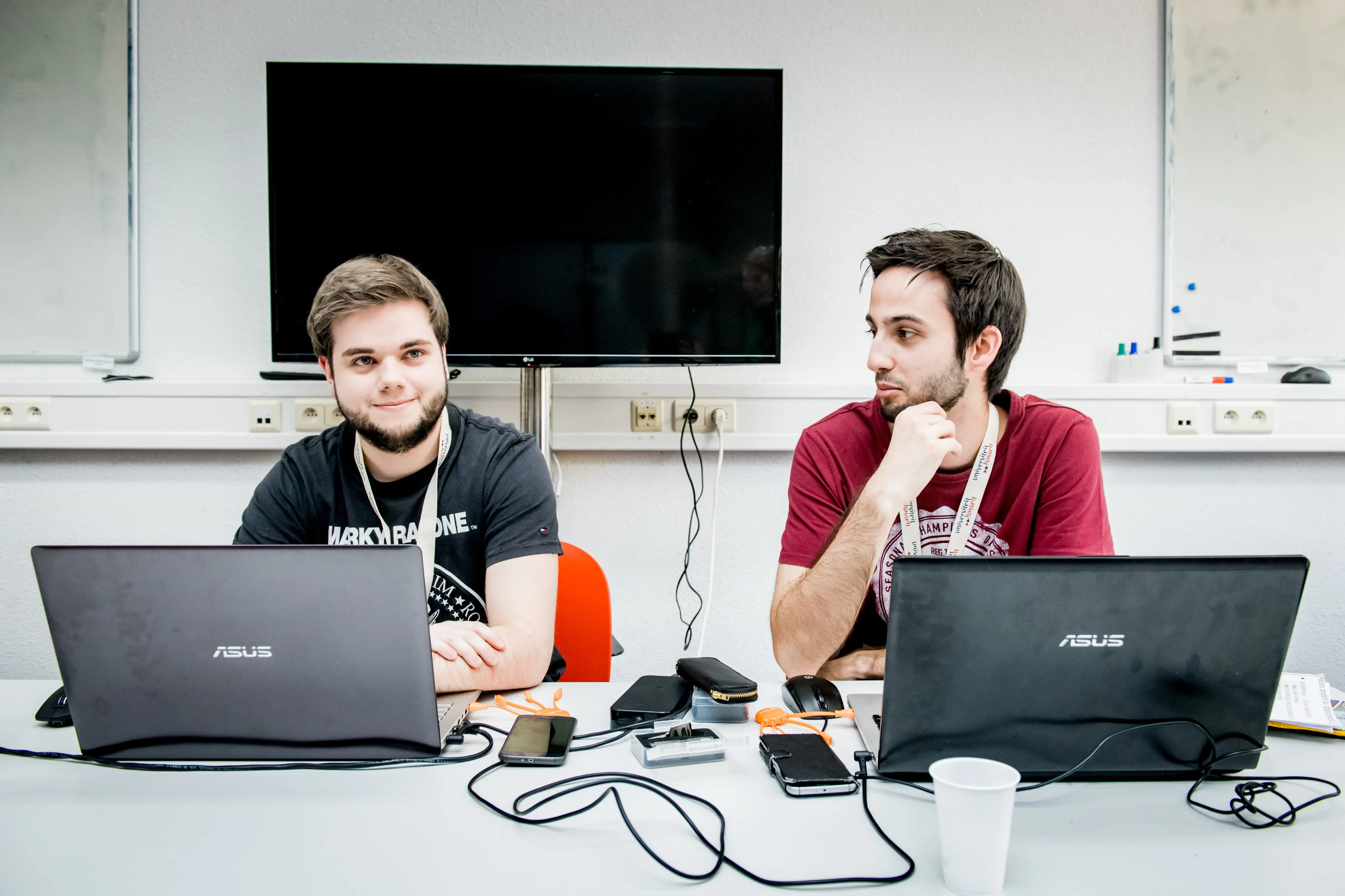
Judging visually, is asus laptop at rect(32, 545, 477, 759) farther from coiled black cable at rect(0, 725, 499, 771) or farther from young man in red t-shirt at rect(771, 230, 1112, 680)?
young man in red t-shirt at rect(771, 230, 1112, 680)

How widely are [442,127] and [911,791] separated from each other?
1.66m

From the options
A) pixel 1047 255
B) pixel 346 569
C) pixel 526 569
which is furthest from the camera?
pixel 1047 255

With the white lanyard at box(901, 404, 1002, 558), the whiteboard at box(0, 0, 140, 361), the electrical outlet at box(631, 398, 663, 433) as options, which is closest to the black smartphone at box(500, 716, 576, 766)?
the white lanyard at box(901, 404, 1002, 558)

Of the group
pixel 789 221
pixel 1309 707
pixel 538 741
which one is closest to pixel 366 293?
pixel 538 741

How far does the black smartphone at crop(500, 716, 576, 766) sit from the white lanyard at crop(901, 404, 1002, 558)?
2.43 feet

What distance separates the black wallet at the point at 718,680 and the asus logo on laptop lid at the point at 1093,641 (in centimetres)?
39

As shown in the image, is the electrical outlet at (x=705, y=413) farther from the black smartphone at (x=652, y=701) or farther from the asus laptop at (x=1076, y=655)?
the asus laptop at (x=1076, y=655)

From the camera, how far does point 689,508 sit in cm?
210

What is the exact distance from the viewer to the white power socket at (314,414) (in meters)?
1.97

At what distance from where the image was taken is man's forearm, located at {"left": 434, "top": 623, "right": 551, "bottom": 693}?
3.60 feet

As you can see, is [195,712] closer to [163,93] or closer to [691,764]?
[691,764]

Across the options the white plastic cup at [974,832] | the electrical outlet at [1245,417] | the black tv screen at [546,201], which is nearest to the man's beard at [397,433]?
the black tv screen at [546,201]

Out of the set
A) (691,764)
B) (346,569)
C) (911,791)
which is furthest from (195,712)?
(911,791)

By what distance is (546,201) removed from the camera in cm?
183
